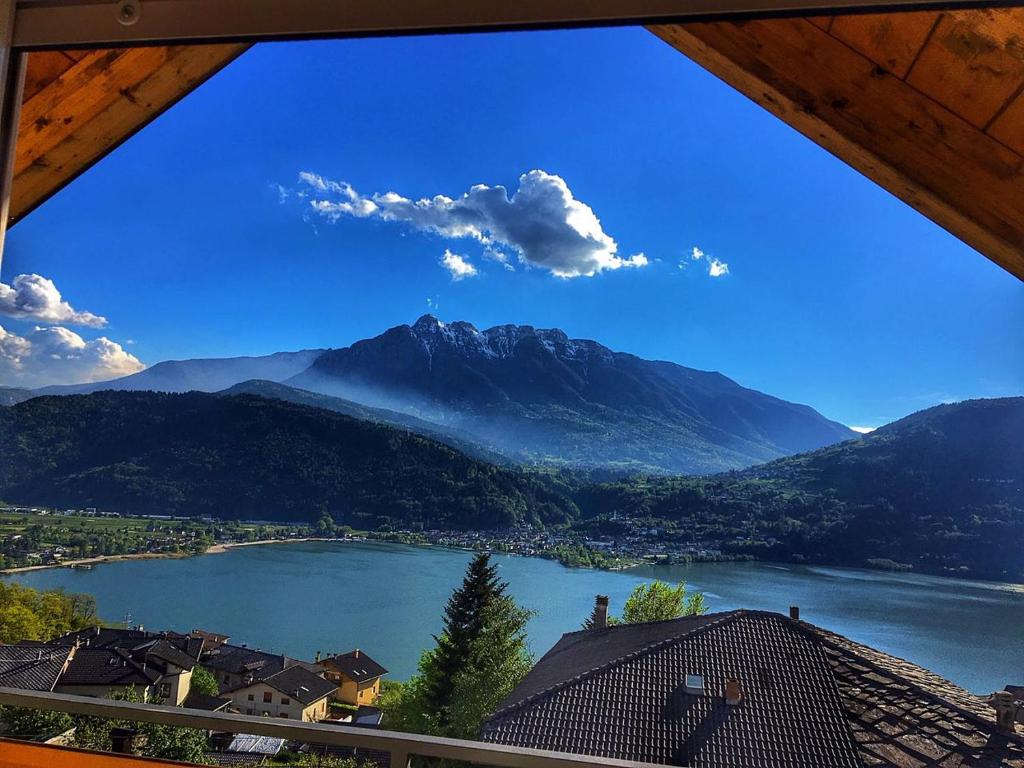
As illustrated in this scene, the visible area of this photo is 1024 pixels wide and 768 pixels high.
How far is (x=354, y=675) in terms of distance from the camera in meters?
3.30

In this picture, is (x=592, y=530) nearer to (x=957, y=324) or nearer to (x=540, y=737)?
(x=540, y=737)

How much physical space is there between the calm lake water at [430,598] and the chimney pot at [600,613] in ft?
0.13

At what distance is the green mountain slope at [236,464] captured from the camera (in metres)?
3.86

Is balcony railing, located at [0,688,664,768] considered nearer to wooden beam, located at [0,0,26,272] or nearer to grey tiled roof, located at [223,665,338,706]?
wooden beam, located at [0,0,26,272]

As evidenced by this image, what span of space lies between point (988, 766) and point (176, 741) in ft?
10.3

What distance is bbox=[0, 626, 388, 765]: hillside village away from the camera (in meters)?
3.06

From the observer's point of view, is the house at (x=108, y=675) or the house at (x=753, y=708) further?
the house at (x=108, y=675)

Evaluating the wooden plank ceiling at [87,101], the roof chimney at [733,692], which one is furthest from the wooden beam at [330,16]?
the roof chimney at [733,692]

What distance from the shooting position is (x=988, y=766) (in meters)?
2.15

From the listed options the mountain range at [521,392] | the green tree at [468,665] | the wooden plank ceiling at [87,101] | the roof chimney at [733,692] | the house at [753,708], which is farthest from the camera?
the mountain range at [521,392]

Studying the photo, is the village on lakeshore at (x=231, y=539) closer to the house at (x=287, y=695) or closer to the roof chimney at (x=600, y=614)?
the roof chimney at (x=600, y=614)

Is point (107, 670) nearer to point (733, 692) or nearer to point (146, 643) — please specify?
point (146, 643)

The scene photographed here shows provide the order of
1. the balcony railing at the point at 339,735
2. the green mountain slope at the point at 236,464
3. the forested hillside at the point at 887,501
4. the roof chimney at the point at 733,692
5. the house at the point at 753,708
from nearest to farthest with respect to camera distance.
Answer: the balcony railing at the point at 339,735, the house at the point at 753,708, the roof chimney at the point at 733,692, the forested hillside at the point at 887,501, the green mountain slope at the point at 236,464

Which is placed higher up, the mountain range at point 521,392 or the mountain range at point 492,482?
the mountain range at point 521,392
